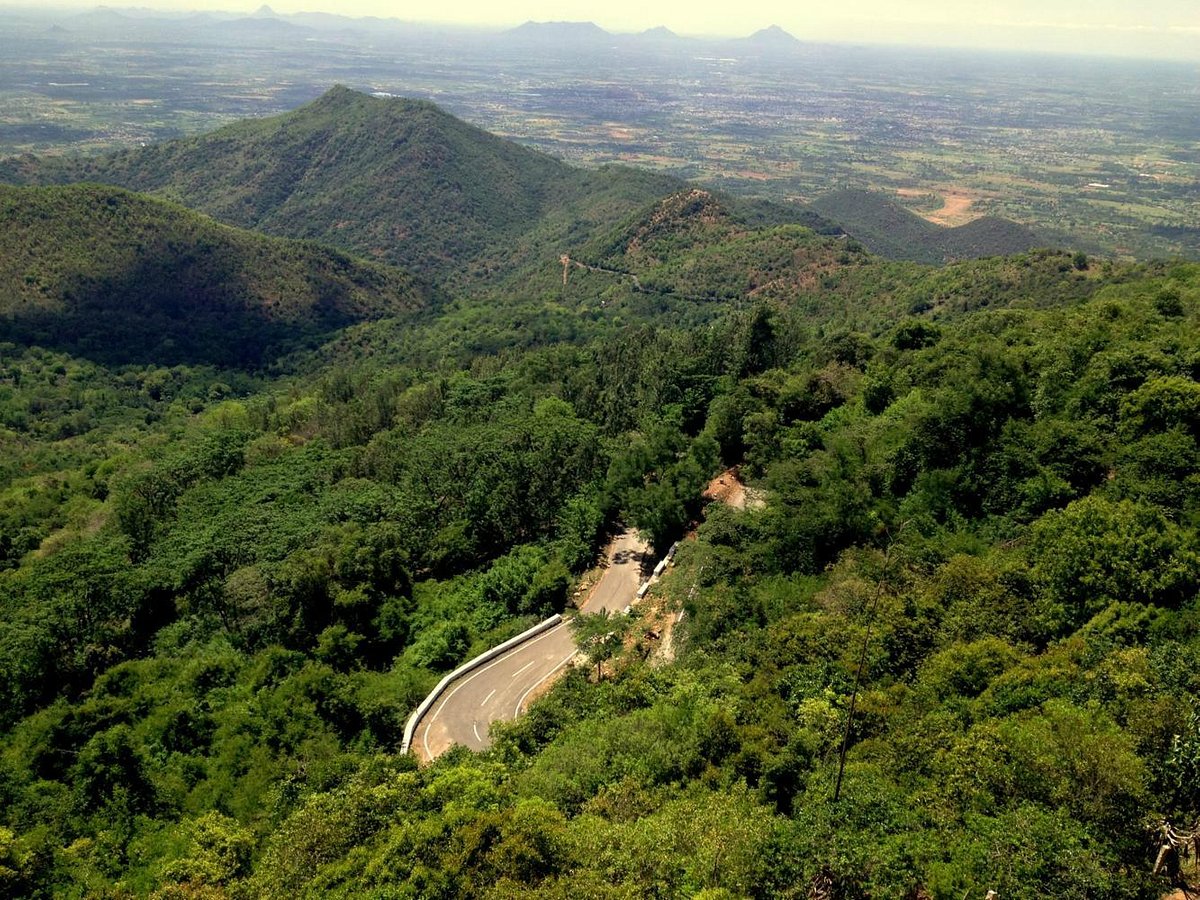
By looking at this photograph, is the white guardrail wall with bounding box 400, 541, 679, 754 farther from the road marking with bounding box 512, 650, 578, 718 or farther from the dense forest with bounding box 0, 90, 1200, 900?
the road marking with bounding box 512, 650, 578, 718

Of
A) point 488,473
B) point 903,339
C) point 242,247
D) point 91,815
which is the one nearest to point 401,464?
point 488,473

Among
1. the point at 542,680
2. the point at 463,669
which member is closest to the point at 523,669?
the point at 542,680

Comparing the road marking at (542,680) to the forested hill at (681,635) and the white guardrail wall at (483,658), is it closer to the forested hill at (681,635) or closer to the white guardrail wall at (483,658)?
the white guardrail wall at (483,658)

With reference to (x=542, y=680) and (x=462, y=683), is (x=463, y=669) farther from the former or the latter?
(x=542, y=680)

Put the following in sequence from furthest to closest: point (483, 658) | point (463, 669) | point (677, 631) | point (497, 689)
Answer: point (483, 658)
point (463, 669)
point (497, 689)
point (677, 631)

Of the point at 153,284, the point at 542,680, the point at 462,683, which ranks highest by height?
the point at 153,284

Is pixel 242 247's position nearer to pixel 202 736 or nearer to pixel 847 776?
pixel 202 736

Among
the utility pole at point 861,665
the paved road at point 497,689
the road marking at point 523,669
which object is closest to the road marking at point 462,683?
the paved road at point 497,689
